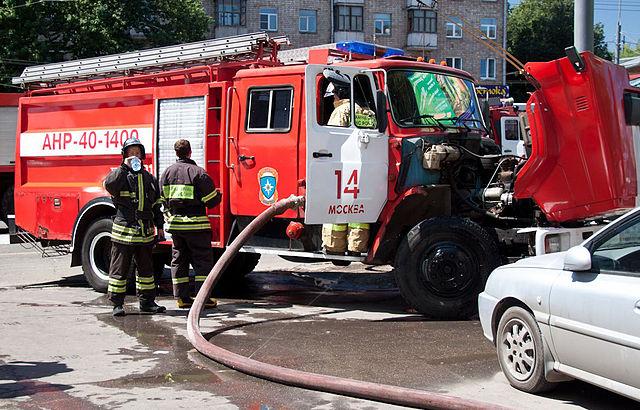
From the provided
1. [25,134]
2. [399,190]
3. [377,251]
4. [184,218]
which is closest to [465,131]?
[399,190]

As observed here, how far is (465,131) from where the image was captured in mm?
8547

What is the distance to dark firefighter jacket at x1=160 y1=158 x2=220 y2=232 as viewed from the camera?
8562mm

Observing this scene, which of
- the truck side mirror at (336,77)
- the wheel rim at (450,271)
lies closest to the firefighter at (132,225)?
the truck side mirror at (336,77)

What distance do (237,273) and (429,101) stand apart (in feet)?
11.5

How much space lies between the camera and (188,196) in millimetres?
8547

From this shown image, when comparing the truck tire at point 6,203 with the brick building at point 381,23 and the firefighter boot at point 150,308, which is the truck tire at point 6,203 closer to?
the firefighter boot at point 150,308

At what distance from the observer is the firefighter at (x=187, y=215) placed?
857cm

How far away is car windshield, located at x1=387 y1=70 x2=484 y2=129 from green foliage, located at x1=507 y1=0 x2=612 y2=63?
53547 mm

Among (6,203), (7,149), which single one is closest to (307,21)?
(7,149)

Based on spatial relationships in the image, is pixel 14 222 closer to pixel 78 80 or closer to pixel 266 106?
pixel 78 80

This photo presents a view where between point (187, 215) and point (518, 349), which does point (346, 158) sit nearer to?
point (187, 215)

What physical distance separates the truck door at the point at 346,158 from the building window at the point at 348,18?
1676 inches

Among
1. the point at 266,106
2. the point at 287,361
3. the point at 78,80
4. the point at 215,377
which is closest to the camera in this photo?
the point at 215,377

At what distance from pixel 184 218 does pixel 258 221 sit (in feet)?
2.76
